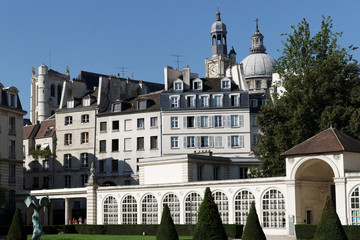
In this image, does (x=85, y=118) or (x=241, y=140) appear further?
(x=85, y=118)

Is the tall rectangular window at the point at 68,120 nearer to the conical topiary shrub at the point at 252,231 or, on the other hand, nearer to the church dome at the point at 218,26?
the church dome at the point at 218,26

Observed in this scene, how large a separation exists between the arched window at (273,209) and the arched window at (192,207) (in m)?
5.48

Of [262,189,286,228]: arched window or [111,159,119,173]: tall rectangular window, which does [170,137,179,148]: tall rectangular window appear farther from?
[262,189,286,228]: arched window

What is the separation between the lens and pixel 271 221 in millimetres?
42938

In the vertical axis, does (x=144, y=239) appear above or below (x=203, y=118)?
below

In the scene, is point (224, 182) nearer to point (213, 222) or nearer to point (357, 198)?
point (357, 198)

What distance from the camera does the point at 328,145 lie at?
132 feet

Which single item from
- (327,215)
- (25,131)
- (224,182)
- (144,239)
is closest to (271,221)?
(224,182)

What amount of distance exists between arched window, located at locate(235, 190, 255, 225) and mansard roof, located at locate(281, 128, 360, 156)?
4.74 metres

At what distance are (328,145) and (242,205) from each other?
26.1ft

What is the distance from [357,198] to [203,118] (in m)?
31.8

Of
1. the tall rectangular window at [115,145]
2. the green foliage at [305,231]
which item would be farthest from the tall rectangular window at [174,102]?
the green foliage at [305,231]

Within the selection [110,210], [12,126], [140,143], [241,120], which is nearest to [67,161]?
[140,143]

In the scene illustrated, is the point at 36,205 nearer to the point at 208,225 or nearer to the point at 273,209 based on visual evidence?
the point at 208,225
